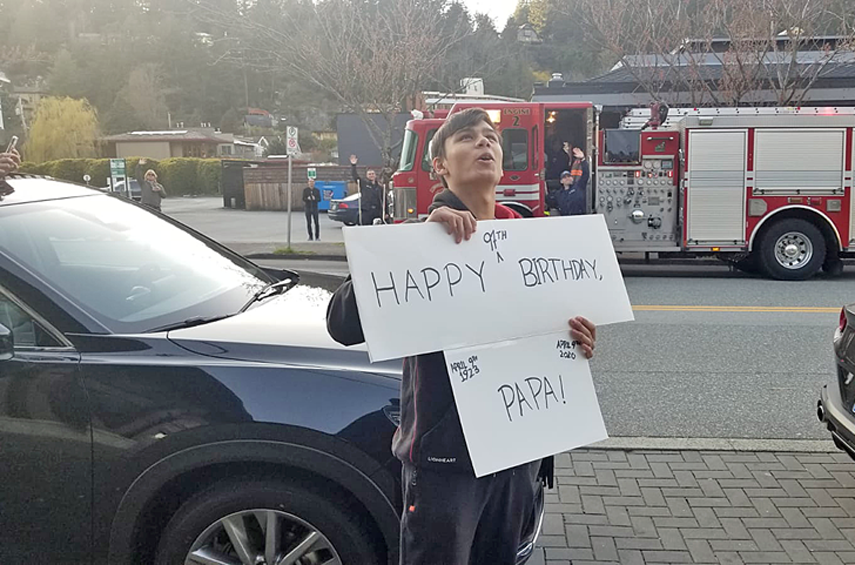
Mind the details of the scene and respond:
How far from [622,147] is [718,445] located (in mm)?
8840

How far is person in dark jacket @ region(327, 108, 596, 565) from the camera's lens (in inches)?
77.7

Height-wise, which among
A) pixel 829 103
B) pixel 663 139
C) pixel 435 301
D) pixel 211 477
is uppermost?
pixel 829 103

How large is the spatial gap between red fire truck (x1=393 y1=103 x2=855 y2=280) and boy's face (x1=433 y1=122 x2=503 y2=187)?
31.8 ft

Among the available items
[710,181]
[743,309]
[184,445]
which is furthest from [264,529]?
[710,181]

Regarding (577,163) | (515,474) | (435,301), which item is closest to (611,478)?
(515,474)

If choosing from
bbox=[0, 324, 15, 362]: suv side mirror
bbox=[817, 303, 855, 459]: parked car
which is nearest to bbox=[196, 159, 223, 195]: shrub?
bbox=[817, 303, 855, 459]: parked car

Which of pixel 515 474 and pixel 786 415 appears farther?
pixel 786 415

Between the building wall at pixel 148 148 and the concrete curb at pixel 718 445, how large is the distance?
190 ft

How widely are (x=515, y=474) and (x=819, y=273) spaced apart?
12.8m

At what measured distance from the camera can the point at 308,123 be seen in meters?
60.7

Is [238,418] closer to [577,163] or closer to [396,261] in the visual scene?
[396,261]

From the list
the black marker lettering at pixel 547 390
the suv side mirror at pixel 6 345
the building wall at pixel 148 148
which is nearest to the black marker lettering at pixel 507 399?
the black marker lettering at pixel 547 390

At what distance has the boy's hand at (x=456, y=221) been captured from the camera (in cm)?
196

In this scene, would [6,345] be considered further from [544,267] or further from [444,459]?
[544,267]
